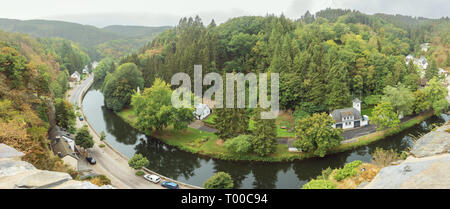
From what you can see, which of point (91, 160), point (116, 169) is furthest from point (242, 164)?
point (91, 160)

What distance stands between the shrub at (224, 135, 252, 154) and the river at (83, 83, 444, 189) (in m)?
1.56

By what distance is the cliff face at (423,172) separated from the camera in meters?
6.88

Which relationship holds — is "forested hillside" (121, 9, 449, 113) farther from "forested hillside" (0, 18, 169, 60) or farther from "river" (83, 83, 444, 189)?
"forested hillside" (0, 18, 169, 60)

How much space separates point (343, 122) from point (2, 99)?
37.1m

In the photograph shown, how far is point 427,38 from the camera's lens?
11181 centimetres

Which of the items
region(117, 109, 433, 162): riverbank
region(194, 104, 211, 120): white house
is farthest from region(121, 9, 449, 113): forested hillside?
region(194, 104, 211, 120): white house

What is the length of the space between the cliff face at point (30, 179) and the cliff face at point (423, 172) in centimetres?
802

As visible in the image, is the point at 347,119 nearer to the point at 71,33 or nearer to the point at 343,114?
the point at 343,114

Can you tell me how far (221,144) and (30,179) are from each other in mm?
25662

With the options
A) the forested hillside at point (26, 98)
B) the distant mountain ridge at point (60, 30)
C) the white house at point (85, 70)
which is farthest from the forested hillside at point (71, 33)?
the forested hillside at point (26, 98)

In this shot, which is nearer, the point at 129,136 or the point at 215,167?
the point at 215,167

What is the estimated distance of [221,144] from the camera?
110 ft
